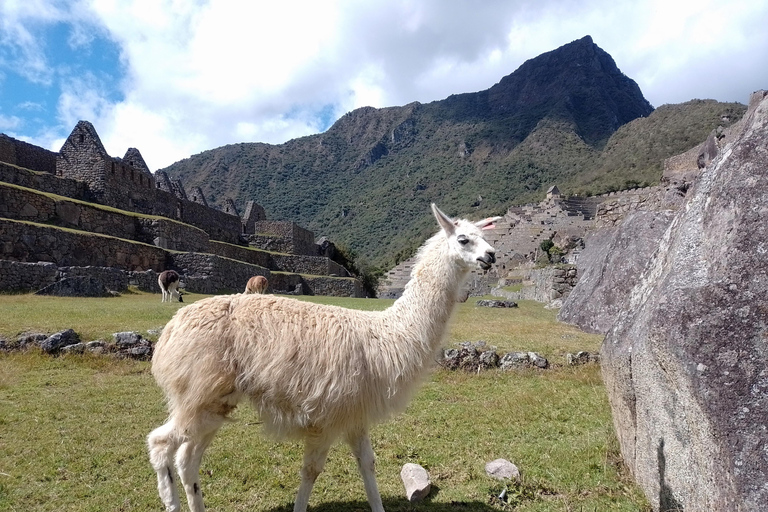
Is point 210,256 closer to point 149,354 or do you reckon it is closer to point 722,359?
point 149,354

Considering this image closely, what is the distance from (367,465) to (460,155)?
107m

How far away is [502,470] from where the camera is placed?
4133 mm

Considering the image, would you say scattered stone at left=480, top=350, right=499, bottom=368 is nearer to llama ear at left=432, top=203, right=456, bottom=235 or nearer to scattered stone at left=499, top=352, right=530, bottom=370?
scattered stone at left=499, top=352, right=530, bottom=370

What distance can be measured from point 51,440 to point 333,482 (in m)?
3.09

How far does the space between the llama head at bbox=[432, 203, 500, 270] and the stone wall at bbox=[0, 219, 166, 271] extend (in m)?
19.0

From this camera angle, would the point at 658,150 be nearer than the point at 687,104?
Yes

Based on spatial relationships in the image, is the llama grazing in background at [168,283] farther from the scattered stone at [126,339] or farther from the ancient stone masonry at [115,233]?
the scattered stone at [126,339]

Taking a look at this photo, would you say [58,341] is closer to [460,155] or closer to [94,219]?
[94,219]

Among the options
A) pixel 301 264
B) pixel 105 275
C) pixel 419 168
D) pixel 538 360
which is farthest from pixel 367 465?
pixel 419 168

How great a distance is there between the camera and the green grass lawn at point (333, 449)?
3.79 m

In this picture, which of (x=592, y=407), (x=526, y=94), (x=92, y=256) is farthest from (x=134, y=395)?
(x=526, y=94)

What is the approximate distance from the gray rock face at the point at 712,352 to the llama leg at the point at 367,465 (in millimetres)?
1918

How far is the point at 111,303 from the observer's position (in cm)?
1398

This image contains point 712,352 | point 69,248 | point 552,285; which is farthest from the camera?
point 552,285
